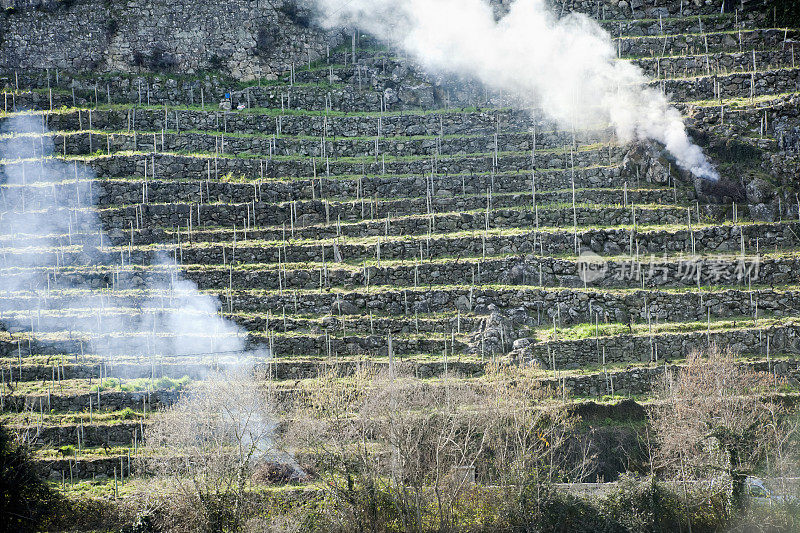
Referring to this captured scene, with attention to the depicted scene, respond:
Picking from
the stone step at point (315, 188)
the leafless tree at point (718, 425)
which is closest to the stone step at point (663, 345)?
the leafless tree at point (718, 425)

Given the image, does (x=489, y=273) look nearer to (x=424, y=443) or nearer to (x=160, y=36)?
(x=424, y=443)

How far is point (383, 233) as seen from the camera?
42125mm

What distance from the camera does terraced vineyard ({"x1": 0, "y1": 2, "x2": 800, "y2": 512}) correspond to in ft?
121

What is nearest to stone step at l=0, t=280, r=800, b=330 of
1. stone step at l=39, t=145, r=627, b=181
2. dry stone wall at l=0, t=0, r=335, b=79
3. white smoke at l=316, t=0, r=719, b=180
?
stone step at l=39, t=145, r=627, b=181

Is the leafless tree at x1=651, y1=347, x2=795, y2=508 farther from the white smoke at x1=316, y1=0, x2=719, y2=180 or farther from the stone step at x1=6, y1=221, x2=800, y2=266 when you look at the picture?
the white smoke at x1=316, y1=0, x2=719, y2=180

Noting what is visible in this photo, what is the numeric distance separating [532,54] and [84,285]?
2287 centimetres

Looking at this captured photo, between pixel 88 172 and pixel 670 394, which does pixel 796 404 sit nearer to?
pixel 670 394

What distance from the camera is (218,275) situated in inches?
1598

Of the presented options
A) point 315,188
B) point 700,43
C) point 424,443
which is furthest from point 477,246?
point 700,43

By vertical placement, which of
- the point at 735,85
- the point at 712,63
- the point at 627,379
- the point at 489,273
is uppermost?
the point at 712,63

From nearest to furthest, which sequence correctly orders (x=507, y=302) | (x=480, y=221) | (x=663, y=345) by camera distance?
1. (x=663, y=345)
2. (x=507, y=302)
3. (x=480, y=221)

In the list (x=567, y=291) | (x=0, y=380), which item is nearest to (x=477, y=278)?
(x=567, y=291)

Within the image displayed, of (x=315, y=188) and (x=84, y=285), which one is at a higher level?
(x=315, y=188)

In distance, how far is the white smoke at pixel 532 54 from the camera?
152 feet
